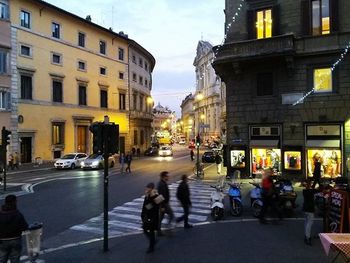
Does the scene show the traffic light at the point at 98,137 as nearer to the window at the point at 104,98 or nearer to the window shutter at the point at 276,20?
the window shutter at the point at 276,20

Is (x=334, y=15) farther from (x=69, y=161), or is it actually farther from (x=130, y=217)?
(x=69, y=161)

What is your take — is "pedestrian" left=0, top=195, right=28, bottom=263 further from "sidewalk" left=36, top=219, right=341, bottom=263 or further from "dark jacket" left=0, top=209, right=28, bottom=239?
"sidewalk" left=36, top=219, right=341, bottom=263

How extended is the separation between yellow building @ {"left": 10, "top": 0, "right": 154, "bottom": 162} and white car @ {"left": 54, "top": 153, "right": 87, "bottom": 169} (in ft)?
15.8

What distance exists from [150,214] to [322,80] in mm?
16736

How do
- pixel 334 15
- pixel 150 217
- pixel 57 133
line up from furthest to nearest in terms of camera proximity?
pixel 57 133, pixel 334 15, pixel 150 217

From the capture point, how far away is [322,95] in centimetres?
2380

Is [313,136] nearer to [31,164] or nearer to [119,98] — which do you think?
[31,164]

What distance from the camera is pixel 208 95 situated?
112 m

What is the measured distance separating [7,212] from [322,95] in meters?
19.5

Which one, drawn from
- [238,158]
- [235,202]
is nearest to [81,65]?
A: [238,158]

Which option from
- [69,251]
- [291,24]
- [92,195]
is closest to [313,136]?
[291,24]

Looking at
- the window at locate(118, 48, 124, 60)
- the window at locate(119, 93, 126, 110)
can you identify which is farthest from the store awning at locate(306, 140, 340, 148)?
the window at locate(118, 48, 124, 60)

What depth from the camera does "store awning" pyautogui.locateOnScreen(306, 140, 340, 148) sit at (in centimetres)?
2349

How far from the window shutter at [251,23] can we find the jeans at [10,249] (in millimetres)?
20934
